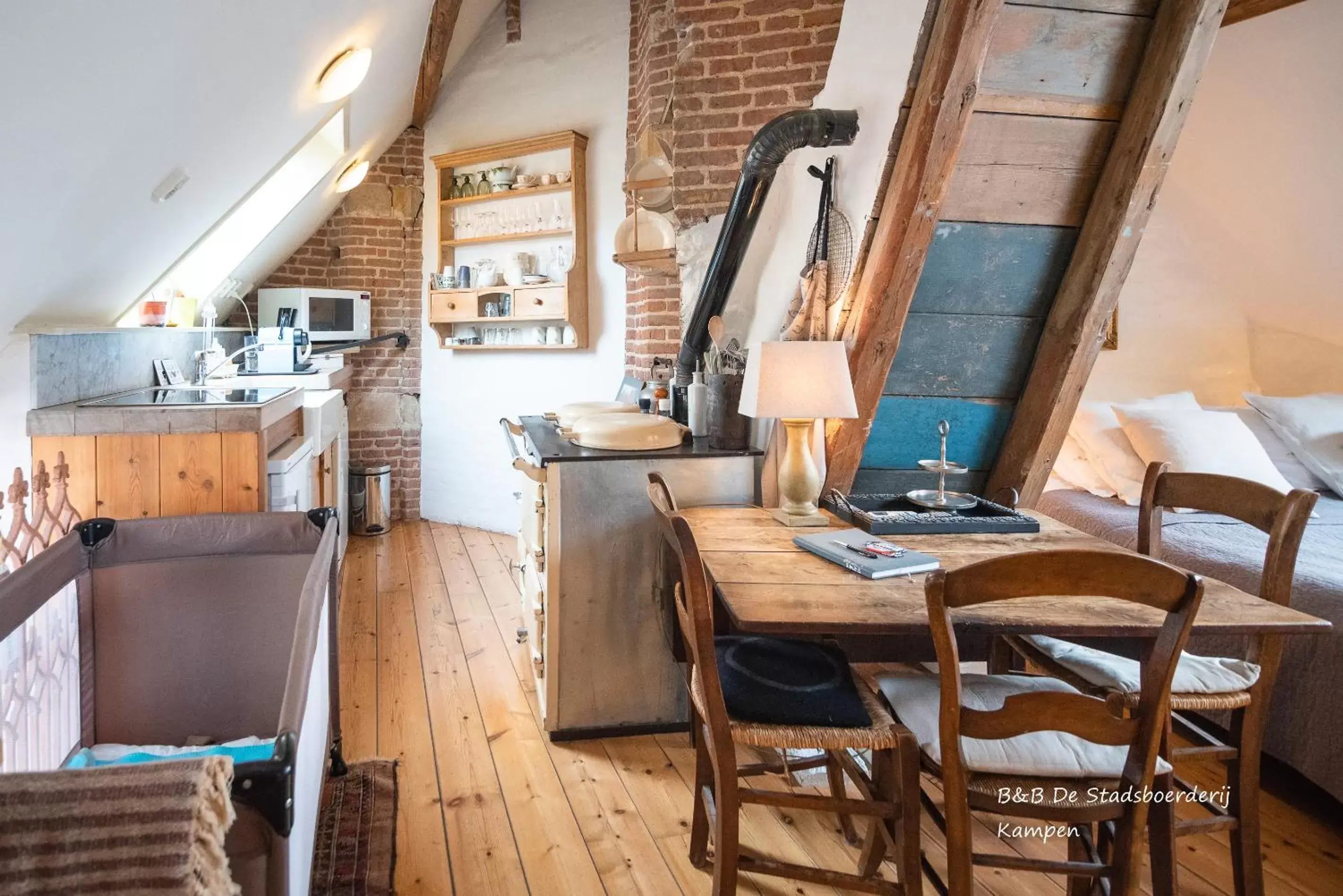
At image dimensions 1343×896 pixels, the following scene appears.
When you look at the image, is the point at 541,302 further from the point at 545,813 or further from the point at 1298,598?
the point at 1298,598

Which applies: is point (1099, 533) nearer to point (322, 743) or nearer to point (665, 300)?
point (665, 300)

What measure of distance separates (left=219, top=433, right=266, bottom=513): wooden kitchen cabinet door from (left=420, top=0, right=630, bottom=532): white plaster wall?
2.58 meters

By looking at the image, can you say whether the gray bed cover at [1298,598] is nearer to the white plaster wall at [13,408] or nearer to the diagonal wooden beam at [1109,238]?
the diagonal wooden beam at [1109,238]

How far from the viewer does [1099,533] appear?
3.23m

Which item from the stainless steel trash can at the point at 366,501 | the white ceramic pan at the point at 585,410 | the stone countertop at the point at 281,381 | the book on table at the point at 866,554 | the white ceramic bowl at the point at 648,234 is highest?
the white ceramic bowl at the point at 648,234

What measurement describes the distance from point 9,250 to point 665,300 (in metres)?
2.75

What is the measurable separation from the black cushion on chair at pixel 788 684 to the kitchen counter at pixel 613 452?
792 millimetres

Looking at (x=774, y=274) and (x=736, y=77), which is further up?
(x=736, y=77)

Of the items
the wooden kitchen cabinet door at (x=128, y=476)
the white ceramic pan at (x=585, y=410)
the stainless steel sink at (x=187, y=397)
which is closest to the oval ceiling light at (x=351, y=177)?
the stainless steel sink at (x=187, y=397)

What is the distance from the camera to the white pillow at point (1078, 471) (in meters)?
3.72

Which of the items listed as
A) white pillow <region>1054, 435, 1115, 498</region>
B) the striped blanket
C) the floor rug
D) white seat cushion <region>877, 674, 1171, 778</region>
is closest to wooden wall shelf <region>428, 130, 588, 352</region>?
white pillow <region>1054, 435, 1115, 498</region>

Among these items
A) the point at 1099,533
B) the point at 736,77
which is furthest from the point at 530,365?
the point at 1099,533

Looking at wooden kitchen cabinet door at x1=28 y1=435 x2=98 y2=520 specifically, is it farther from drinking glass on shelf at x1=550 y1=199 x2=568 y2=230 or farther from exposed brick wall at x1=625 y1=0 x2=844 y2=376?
drinking glass on shelf at x1=550 y1=199 x2=568 y2=230

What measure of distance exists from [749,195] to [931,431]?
40.3 inches
